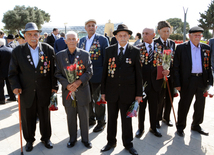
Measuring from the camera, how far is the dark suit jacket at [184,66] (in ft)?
12.5

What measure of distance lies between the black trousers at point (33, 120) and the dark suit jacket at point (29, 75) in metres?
0.12

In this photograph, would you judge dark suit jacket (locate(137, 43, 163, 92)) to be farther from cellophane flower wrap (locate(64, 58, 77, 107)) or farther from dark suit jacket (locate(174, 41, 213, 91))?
cellophane flower wrap (locate(64, 58, 77, 107))

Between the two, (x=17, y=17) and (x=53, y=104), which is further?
(x=17, y=17)

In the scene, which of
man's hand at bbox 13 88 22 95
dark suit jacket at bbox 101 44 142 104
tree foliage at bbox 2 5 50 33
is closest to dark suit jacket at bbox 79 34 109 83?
dark suit jacket at bbox 101 44 142 104

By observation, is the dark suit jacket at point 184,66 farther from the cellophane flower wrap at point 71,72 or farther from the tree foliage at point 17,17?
the tree foliage at point 17,17

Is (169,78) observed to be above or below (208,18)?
below

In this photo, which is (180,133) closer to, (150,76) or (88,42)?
(150,76)

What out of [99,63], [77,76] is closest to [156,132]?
[99,63]

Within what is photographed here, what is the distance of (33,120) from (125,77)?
1.94 meters

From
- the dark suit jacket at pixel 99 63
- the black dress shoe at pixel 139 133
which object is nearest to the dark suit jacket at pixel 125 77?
the dark suit jacket at pixel 99 63

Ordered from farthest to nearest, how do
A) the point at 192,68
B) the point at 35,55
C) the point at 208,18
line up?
the point at 208,18 < the point at 192,68 < the point at 35,55

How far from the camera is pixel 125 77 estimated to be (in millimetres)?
3154

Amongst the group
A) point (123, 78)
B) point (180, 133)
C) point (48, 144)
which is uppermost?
point (123, 78)

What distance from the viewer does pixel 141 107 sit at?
157 inches
